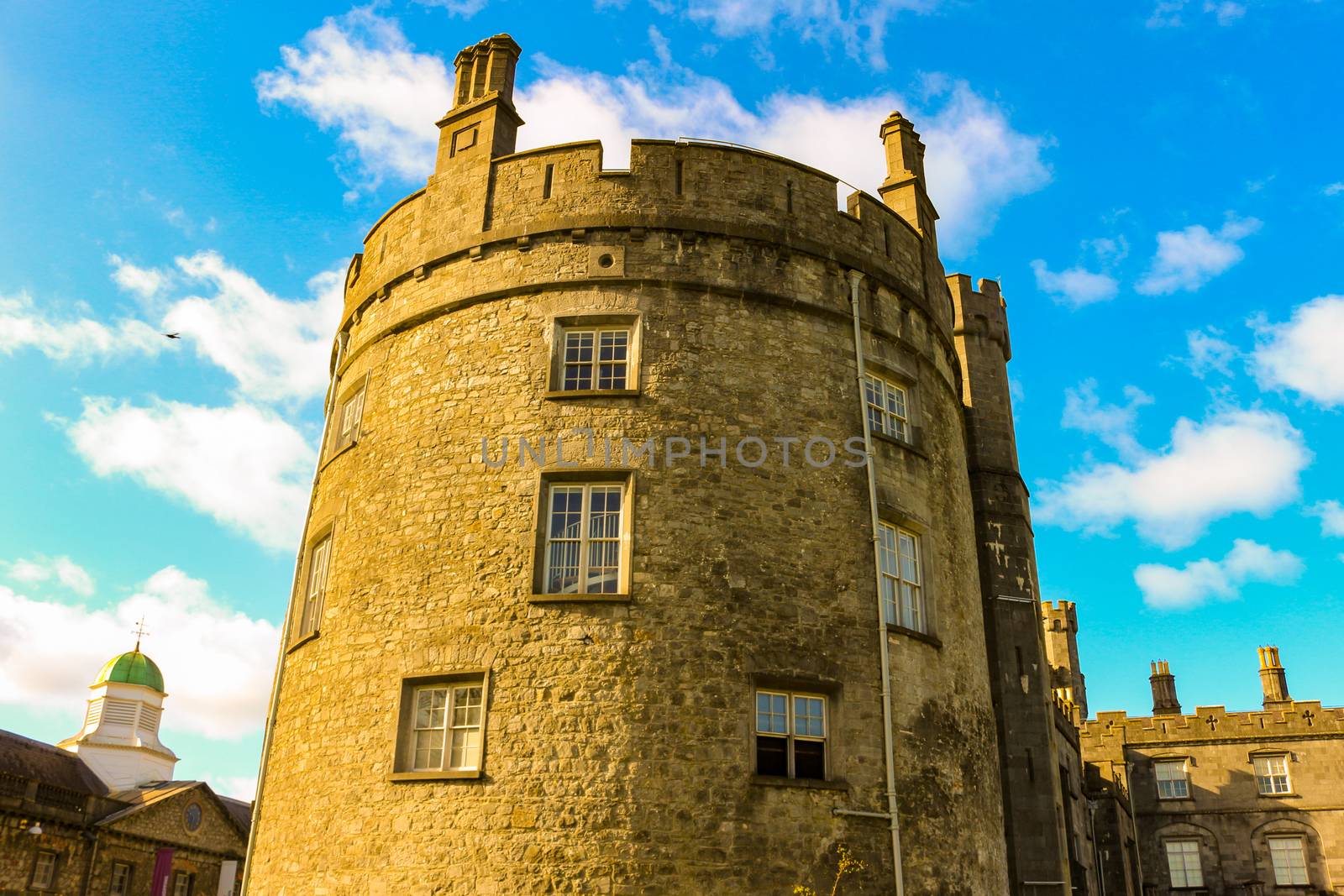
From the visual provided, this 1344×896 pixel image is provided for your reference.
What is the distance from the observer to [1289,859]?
46.5 m

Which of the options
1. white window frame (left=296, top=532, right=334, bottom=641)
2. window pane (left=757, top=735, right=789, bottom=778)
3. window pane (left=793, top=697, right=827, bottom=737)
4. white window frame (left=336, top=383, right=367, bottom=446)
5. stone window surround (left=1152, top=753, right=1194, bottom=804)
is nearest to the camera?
window pane (left=757, top=735, right=789, bottom=778)

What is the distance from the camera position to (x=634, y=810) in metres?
13.5

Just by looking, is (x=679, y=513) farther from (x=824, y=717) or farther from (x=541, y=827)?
(x=541, y=827)

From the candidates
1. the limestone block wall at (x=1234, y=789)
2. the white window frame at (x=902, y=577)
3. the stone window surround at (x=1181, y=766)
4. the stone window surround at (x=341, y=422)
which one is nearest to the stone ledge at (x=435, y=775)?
the stone window surround at (x=341, y=422)

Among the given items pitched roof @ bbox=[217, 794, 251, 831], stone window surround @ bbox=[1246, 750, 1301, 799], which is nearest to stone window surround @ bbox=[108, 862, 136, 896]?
pitched roof @ bbox=[217, 794, 251, 831]

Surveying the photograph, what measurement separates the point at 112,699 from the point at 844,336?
196ft

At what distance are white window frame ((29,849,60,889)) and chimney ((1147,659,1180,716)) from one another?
50078mm

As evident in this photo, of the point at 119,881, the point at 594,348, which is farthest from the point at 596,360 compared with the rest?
the point at 119,881

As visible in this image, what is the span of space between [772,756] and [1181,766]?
138ft

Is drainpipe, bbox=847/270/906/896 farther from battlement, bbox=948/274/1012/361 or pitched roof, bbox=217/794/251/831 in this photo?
pitched roof, bbox=217/794/251/831

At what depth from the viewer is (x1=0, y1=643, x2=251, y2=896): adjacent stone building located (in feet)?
134

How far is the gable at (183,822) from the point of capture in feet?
153

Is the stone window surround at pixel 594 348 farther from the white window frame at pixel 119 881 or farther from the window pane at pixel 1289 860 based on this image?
the window pane at pixel 1289 860

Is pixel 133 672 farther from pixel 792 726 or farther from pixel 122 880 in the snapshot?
pixel 792 726
